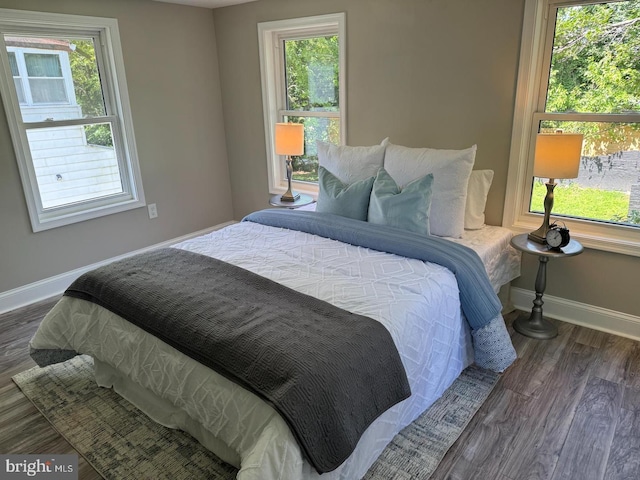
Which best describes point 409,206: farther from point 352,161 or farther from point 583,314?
point 583,314

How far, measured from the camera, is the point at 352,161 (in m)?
3.19

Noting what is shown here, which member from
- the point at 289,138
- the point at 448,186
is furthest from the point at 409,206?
the point at 289,138

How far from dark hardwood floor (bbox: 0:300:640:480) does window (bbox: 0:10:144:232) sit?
1.29 m

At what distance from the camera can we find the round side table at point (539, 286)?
2.63 m

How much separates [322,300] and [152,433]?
100cm

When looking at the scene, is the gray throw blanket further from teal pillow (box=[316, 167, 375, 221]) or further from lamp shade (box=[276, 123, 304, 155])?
lamp shade (box=[276, 123, 304, 155])

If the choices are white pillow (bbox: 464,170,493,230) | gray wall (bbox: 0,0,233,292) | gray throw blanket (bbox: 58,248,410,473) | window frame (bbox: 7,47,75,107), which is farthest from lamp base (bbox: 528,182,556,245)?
window frame (bbox: 7,47,75,107)

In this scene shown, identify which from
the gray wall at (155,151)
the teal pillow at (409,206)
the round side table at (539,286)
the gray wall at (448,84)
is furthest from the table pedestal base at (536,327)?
the gray wall at (155,151)

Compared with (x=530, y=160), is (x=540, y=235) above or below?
below

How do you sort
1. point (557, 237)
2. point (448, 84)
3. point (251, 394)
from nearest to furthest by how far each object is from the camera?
1. point (251, 394)
2. point (557, 237)
3. point (448, 84)

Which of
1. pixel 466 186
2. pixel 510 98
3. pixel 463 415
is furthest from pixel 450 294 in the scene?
pixel 510 98

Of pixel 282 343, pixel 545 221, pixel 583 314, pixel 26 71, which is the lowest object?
pixel 583 314

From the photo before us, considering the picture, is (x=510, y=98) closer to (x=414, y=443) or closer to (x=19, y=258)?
(x=414, y=443)

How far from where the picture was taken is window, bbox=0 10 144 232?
126 inches
